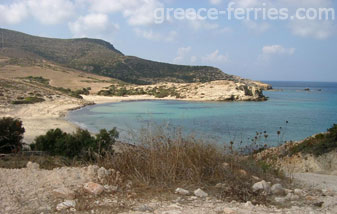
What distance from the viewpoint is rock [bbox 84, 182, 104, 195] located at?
4.11m

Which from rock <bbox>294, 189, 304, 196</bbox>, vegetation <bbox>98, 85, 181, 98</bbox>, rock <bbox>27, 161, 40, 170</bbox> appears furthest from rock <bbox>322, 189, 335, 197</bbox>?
vegetation <bbox>98, 85, 181, 98</bbox>

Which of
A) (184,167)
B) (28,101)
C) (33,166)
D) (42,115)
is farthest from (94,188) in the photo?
(28,101)

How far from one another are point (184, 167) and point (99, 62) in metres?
103

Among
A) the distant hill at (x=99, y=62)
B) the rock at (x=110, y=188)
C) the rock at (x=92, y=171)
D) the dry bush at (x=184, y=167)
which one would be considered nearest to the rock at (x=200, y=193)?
the dry bush at (x=184, y=167)

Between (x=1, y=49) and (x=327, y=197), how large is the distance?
9900 cm

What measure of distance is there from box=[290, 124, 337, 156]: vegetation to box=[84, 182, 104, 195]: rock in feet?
33.4

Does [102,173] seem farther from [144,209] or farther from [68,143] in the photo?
[68,143]

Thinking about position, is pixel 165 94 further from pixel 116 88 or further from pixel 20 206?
pixel 20 206

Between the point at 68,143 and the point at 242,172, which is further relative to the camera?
the point at 68,143

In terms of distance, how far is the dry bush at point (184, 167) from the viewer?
4492 millimetres

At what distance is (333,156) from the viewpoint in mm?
11320

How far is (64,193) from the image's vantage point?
13.2 ft

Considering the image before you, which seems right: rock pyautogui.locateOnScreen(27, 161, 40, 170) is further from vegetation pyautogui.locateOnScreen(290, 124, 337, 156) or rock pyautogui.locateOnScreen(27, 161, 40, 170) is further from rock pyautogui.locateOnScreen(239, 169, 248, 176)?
vegetation pyautogui.locateOnScreen(290, 124, 337, 156)

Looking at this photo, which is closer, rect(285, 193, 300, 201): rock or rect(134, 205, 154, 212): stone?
rect(134, 205, 154, 212): stone
